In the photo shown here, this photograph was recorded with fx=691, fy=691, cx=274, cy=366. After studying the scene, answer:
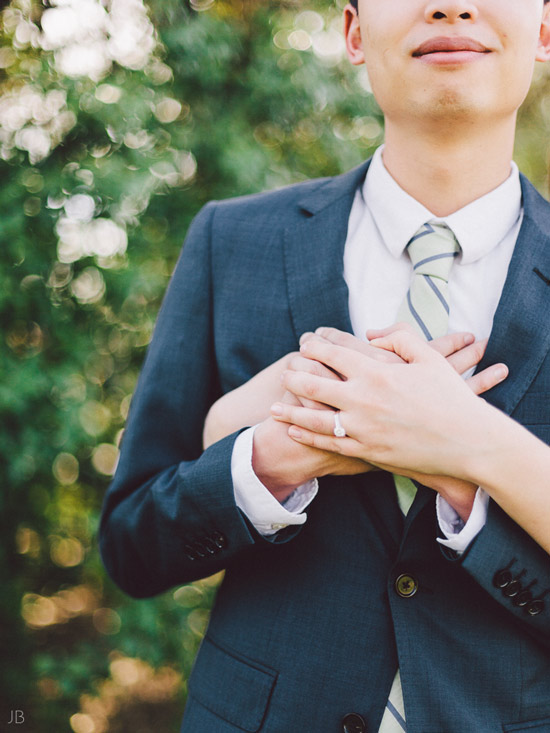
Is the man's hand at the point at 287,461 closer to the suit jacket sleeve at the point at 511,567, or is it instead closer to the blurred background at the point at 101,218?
the suit jacket sleeve at the point at 511,567

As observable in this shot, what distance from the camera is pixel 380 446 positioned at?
1.39m

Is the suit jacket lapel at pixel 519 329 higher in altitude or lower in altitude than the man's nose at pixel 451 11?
lower

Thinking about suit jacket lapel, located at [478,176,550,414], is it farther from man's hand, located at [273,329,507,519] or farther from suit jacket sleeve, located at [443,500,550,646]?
suit jacket sleeve, located at [443,500,550,646]

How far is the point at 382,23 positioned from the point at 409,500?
1.08 metres

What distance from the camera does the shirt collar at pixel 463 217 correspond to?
167 centimetres

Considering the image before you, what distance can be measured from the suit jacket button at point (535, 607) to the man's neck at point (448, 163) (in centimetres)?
94

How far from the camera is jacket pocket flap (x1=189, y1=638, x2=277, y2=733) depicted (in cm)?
153

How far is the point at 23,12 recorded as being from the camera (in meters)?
2.71

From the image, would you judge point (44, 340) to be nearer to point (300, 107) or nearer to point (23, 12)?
point (23, 12)

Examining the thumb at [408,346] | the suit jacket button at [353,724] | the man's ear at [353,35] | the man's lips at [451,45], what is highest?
the man's lips at [451,45]

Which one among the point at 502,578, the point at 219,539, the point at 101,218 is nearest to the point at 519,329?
the point at 502,578

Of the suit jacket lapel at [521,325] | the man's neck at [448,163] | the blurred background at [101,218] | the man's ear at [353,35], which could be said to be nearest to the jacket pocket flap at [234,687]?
the suit jacket lapel at [521,325]

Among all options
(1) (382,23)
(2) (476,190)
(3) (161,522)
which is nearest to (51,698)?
(3) (161,522)

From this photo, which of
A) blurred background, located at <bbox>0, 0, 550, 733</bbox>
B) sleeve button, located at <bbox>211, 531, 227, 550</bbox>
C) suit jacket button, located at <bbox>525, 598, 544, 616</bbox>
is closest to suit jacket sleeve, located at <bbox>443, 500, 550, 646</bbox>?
suit jacket button, located at <bbox>525, 598, 544, 616</bbox>
